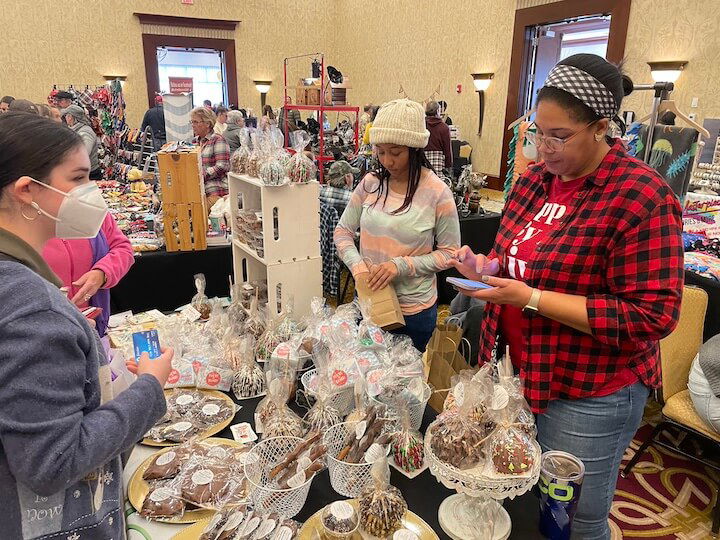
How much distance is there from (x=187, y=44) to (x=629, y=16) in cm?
992

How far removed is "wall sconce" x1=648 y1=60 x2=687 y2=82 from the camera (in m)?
6.18

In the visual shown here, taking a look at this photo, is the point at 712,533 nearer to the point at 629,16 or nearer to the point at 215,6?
the point at 629,16

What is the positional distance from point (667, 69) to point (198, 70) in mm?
12294

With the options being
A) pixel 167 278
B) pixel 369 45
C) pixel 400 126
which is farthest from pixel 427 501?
pixel 369 45

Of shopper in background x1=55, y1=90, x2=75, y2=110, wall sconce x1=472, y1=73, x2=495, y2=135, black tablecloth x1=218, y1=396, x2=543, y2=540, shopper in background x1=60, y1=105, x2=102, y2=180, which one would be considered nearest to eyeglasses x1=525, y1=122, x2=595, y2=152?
black tablecloth x1=218, y1=396, x2=543, y2=540

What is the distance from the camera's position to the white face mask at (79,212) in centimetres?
96

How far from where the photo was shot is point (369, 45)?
521 inches

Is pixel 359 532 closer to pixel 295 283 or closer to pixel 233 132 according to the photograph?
pixel 295 283

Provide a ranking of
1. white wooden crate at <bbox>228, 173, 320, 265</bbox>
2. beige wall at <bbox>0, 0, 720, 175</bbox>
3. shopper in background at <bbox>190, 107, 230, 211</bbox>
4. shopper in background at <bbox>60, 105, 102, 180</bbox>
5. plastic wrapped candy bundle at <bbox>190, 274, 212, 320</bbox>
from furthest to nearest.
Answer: beige wall at <bbox>0, 0, 720, 175</bbox> < shopper in background at <bbox>60, 105, 102, 180</bbox> < shopper in background at <bbox>190, 107, 230, 211</bbox> < white wooden crate at <bbox>228, 173, 320, 265</bbox> < plastic wrapped candy bundle at <bbox>190, 274, 212, 320</bbox>

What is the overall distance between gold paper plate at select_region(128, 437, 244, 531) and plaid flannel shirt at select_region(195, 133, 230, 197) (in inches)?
131

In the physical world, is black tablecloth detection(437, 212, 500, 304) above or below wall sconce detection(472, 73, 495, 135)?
below

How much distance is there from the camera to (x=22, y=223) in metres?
0.92

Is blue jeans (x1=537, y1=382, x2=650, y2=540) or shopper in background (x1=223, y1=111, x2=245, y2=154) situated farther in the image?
shopper in background (x1=223, y1=111, x2=245, y2=154)

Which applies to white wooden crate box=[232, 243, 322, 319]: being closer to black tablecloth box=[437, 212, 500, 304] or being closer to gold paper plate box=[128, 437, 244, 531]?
gold paper plate box=[128, 437, 244, 531]
